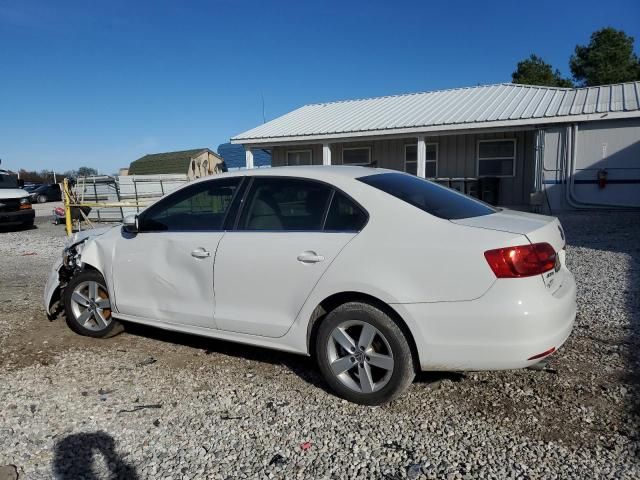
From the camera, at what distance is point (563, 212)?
13.8 metres

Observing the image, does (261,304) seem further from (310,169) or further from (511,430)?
(511,430)

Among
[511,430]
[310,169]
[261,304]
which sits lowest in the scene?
[511,430]

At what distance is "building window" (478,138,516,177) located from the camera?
51.9 ft

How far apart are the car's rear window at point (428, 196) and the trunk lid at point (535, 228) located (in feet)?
0.42

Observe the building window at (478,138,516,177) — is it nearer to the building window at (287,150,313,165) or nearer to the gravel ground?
the building window at (287,150,313,165)

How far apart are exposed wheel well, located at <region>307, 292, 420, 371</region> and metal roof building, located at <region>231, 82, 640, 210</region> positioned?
8146 mm

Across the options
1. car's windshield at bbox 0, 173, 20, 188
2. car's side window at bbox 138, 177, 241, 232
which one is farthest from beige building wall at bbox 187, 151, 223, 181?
car's side window at bbox 138, 177, 241, 232

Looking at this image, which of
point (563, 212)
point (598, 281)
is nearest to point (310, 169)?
point (598, 281)

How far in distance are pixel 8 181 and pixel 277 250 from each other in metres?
16.4

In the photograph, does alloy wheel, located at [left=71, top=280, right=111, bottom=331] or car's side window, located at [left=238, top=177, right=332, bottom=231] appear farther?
alloy wheel, located at [left=71, top=280, right=111, bottom=331]

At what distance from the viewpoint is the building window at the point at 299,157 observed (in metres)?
Result: 19.1

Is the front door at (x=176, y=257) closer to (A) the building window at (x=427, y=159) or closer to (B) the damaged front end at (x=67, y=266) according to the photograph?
(B) the damaged front end at (x=67, y=266)

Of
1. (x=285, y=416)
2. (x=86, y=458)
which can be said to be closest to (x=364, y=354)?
(x=285, y=416)

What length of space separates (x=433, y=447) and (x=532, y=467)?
1.66 feet
